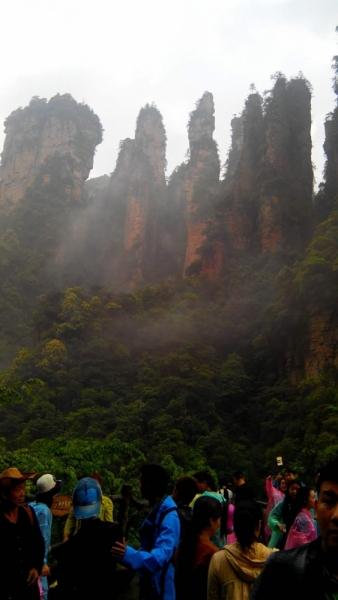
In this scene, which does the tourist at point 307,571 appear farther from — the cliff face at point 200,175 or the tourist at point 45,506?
the cliff face at point 200,175

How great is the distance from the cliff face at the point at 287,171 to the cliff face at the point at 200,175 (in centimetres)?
804

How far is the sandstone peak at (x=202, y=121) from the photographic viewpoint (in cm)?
4684

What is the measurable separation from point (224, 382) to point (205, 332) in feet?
17.8

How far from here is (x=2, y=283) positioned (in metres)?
41.5

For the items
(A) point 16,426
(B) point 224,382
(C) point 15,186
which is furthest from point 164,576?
(C) point 15,186

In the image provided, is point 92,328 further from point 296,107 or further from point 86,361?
point 296,107

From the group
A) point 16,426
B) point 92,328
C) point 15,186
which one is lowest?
point 16,426

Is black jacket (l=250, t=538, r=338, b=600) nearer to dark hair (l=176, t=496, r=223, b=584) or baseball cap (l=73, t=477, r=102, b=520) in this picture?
baseball cap (l=73, t=477, r=102, b=520)

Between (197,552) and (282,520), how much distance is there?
5.37 ft

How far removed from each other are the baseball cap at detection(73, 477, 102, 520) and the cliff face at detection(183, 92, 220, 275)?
37.7m

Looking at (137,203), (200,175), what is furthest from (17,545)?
(137,203)

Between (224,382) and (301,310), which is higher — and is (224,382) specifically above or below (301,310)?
below

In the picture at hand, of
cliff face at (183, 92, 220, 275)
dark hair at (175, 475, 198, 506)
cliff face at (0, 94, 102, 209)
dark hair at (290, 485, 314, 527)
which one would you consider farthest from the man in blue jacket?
cliff face at (0, 94, 102, 209)

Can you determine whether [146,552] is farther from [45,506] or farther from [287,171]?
[287,171]
